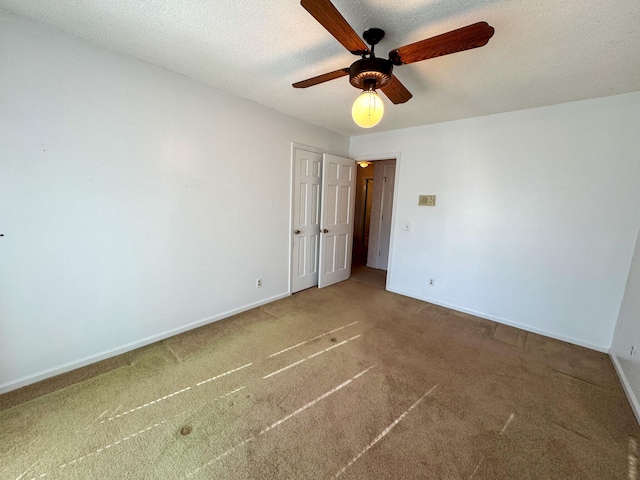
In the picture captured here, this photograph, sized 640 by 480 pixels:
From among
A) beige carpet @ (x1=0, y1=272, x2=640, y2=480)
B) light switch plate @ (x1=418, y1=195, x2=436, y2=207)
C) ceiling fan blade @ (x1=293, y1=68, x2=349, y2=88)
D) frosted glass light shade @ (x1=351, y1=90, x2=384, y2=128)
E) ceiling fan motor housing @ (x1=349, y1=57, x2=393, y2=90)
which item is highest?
ceiling fan blade @ (x1=293, y1=68, x2=349, y2=88)

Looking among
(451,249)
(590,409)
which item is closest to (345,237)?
(451,249)

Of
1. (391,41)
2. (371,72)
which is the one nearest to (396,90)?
(391,41)

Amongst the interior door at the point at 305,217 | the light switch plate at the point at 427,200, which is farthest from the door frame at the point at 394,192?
the interior door at the point at 305,217

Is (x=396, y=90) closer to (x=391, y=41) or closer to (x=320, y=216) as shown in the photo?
(x=391, y=41)

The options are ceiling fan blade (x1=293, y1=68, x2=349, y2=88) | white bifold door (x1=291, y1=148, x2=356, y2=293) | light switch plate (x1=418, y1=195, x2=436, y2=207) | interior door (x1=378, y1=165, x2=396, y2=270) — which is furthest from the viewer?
interior door (x1=378, y1=165, x2=396, y2=270)

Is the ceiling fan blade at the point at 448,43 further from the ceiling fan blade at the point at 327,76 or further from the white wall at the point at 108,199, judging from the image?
the white wall at the point at 108,199

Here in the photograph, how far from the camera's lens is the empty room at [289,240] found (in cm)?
137

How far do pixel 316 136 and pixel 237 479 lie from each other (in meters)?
3.47

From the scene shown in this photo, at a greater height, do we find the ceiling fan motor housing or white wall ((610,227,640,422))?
the ceiling fan motor housing

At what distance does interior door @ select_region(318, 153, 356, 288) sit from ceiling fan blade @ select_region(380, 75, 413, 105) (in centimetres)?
170

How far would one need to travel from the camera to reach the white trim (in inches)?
65.9

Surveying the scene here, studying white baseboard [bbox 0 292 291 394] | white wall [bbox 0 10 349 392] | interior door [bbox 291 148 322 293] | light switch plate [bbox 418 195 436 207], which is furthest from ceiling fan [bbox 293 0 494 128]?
white baseboard [bbox 0 292 291 394]

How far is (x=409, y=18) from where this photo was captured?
138cm

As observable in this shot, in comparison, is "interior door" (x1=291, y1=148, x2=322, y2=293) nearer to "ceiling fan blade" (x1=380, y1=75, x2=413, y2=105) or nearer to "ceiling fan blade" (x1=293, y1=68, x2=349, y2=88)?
"ceiling fan blade" (x1=293, y1=68, x2=349, y2=88)
